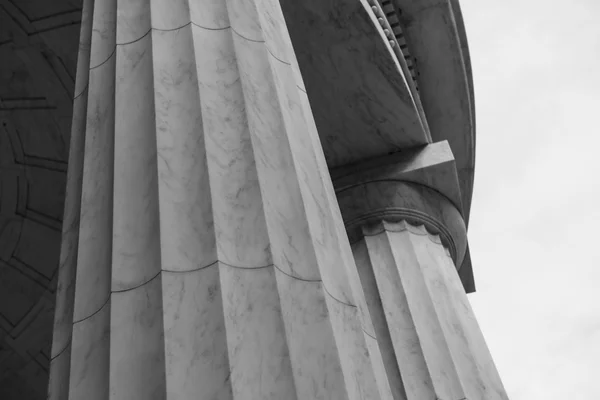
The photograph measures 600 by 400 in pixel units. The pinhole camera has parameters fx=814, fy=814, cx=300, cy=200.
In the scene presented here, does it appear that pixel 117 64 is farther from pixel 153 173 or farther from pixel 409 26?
pixel 409 26

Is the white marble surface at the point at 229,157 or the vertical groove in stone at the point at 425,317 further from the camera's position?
the vertical groove in stone at the point at 425,317

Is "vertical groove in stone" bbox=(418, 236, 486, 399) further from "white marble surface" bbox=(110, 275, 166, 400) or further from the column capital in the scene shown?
"white marble surface" bbox=(110, 275, 166, 400)

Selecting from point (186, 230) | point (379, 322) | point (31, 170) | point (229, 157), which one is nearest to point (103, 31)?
point (229, 157)

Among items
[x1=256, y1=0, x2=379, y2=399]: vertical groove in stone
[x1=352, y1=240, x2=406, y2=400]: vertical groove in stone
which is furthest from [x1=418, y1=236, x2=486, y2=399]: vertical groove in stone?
[x1=256, y1=0, x2=379, y2=399]: vertical groove in stone

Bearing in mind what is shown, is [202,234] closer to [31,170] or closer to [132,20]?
[132,20]

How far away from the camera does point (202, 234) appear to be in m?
3.74

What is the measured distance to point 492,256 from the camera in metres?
24.8

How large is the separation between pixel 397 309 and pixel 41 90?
6.17 metres

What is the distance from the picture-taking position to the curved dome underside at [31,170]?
33.9ft

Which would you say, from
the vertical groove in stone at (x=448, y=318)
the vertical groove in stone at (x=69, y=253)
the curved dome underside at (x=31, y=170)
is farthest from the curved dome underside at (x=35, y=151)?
the vertical groove in stone at (x=69, y=253)

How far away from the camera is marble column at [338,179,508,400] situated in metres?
7.42

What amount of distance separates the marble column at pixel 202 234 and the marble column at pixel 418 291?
349cm

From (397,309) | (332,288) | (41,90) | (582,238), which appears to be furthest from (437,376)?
(582,238)

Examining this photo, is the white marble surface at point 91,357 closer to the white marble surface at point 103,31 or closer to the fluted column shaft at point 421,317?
the white marble surface at point 103,31
